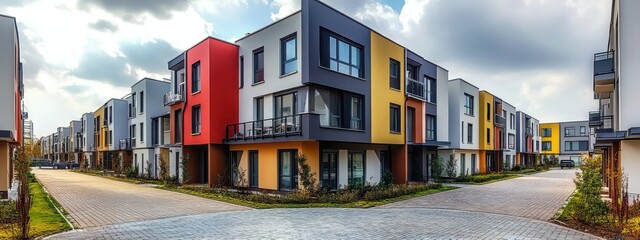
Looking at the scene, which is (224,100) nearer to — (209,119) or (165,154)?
(209,119)

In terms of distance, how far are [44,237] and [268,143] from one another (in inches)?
453

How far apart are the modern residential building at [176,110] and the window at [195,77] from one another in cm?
117

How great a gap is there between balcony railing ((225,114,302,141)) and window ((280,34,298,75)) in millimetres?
2449

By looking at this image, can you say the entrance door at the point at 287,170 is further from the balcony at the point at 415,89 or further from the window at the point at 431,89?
the window at the point at 431,89

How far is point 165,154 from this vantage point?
2956 cm

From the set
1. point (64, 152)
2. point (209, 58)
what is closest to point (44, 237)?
point (209, 58)

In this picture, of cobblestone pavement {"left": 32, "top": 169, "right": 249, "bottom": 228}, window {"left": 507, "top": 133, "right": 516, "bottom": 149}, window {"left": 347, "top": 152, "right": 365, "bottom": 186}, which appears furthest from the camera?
window {"left": 507, "top": 133, "right": 516, "bottom": 149}

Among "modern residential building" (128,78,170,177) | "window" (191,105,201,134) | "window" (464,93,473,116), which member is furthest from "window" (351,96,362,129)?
"modern residential building" (128,78,170,177)

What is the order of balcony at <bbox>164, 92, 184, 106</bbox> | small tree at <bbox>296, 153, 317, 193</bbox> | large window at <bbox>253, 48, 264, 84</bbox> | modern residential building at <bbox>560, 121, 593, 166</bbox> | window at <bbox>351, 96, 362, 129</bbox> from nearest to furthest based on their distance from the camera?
1. small tree at <bbox>296, 153, 317, 193</bbox>
2. window at <bbox>351, 96, 362, 129</bbox>
3. large window at <bbox>253, 48, 264, 84</bbox>
4. balcony at <bbox>164, 92, 184, 106</bbox>
5. modern residential building at <bbox>560, 121, 593, 166</bbox>

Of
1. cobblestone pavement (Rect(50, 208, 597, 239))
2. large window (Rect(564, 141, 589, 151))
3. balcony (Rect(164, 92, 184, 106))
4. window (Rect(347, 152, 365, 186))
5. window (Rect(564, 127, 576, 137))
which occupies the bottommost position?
large window (Rect(564, 141, 589, 151))

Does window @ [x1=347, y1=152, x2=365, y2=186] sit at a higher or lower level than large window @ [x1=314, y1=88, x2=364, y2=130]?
lower

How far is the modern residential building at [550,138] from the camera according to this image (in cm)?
7362

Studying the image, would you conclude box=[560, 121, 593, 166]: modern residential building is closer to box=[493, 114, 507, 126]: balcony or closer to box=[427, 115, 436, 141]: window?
box=[493, 114, 507, 126]: balcony

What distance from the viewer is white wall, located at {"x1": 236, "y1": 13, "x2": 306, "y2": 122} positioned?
60.3 ft
